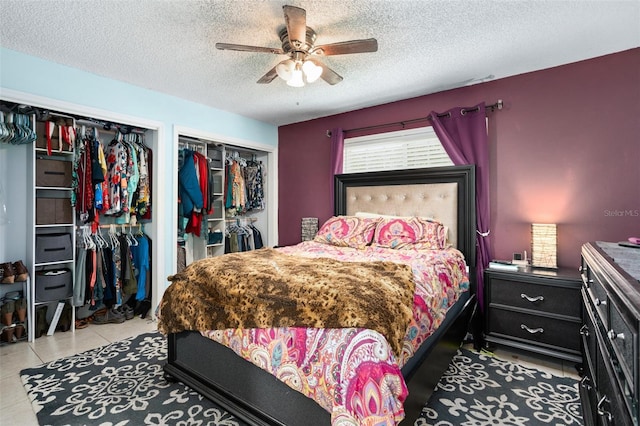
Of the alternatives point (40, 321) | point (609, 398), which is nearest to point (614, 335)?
point (609, 398)

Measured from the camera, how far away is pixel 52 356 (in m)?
2.55

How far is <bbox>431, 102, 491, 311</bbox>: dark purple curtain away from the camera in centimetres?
300

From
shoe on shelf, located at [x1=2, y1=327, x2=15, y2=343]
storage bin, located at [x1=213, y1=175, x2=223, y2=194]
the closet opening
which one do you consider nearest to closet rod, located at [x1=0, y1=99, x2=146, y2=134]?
the closet opening

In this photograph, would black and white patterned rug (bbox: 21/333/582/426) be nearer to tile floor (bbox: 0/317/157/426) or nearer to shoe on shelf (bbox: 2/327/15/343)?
tile floor (bbox: 0/317/157/426)

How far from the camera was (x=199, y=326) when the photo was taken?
191cm

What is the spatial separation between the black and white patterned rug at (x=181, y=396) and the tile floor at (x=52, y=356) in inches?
2.6

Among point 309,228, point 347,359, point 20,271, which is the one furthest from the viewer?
point 309,228

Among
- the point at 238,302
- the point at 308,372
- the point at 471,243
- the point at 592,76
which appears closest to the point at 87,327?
the point at 238,302

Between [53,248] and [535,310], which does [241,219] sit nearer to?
[53,248]

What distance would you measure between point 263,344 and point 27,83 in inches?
117

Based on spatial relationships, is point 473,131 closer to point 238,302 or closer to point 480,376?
point 480,376

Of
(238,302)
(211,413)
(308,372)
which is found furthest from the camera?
(211,413)

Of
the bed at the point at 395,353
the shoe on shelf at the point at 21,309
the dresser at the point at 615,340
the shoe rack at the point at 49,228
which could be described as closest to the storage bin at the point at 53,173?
the shoe rack at the point at 49,228

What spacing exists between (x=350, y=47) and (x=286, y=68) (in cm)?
46
